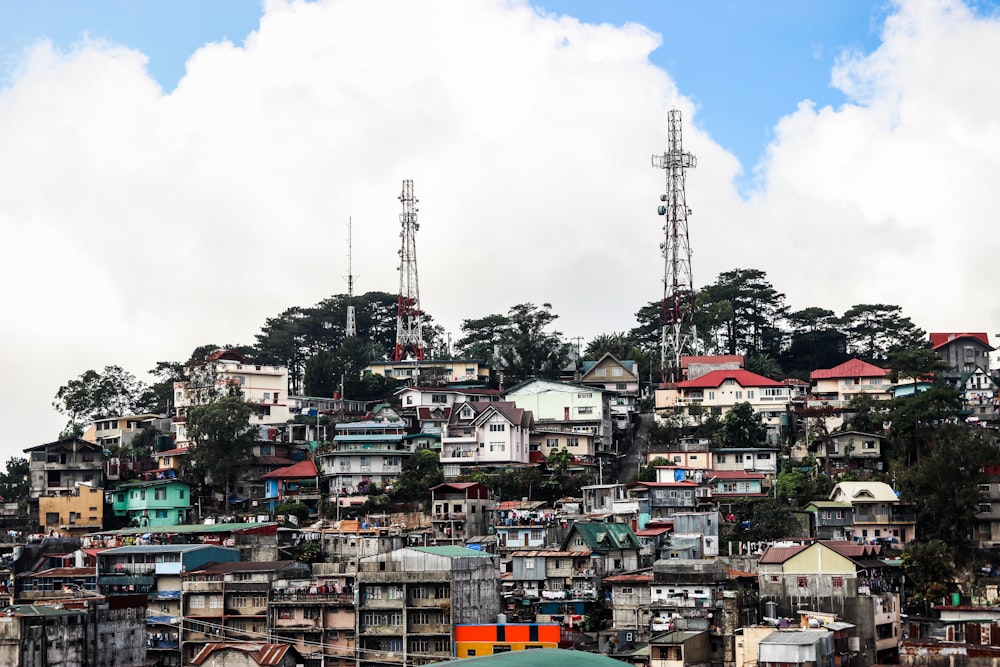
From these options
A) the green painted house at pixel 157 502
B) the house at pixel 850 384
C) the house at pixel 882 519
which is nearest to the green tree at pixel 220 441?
the green painted house at pixel 157 502

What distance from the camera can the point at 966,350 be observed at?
3546 inches

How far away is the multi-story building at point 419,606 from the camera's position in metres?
54.7

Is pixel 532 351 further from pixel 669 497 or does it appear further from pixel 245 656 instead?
pixel 245 656

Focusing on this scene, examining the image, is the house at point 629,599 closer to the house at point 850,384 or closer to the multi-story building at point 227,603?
the multi-story building at point 227,603

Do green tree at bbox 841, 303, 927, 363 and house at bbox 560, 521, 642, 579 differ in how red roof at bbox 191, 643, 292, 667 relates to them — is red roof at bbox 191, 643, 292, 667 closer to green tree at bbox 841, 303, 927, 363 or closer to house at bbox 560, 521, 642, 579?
house at bbox 560, 521, 642, 579

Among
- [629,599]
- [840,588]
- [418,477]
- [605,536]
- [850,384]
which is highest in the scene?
[850,384]

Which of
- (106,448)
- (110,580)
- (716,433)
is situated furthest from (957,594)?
(106,448)

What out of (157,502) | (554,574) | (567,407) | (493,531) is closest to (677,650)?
(554,574)

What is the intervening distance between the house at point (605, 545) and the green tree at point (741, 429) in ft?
51.1

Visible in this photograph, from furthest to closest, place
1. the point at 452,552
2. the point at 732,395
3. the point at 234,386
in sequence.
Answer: the point at 234,386, the point at 732,395, the point at 452,552

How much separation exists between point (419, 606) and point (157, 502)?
23249mm

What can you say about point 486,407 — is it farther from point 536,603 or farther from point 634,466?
point 536,603

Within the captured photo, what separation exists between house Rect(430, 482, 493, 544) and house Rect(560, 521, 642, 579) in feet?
28.4

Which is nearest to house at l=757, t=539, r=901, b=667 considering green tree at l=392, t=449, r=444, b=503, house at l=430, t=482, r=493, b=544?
house at l=430, t=482, r=493, b=544
